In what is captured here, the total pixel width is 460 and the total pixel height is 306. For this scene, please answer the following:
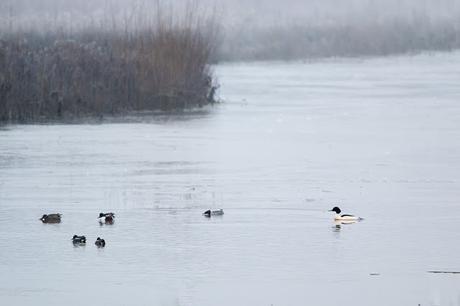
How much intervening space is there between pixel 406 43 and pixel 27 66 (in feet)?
53.7

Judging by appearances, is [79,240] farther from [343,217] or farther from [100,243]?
[343,217]

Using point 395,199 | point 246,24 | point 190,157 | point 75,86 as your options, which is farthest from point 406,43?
point 395,199

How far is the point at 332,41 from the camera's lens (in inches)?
1232

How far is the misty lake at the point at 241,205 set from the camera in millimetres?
7766

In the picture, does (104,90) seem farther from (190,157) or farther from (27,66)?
(190,157)

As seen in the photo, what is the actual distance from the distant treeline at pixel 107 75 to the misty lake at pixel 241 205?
0.68 m

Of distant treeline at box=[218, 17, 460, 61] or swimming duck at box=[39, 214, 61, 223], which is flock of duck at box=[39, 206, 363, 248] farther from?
distant treeline at box=[218, 17, 460, 61]

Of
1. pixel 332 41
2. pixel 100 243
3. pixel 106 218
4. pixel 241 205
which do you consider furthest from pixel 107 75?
pixel 332 41

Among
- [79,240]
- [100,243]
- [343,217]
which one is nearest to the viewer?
[100,243]

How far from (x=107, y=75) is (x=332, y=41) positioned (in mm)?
14136

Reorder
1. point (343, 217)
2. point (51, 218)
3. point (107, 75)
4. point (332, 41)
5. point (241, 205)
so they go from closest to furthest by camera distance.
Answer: point (343, 217)
point (51, 218)
point (241, 205)
point (107, 75)
point (332, 41)

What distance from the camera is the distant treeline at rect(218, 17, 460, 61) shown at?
3070 cm

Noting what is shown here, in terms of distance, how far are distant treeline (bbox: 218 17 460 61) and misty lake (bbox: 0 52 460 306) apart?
11.6m

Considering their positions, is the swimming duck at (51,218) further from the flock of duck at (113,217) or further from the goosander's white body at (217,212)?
the goosander's white body at (217,212)
